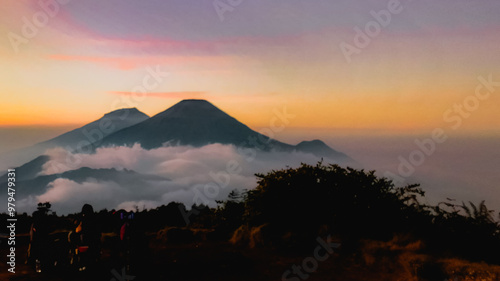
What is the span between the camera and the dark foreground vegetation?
10.6 m

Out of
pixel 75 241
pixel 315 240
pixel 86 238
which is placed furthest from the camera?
pixel 315 240

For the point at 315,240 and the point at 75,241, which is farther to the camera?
the point at 315,240

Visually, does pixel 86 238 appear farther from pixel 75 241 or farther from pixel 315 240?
pixel 315 240

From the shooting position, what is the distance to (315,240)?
520 inches

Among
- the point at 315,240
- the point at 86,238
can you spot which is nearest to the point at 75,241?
the point at 86,238

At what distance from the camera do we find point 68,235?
11.1 metres

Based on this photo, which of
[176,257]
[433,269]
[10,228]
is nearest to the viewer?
[433,269]

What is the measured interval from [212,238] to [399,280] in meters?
7.40

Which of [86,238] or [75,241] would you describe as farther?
[75,241]

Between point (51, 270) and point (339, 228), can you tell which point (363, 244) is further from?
point (51, 270)

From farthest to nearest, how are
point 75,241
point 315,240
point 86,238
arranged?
1. point 315,240
2. point 75,241
3. point 86,238

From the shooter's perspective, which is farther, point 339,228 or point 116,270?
point 339,228

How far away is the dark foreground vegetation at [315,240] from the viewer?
10.6m

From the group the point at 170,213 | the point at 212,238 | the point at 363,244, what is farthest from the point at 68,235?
the point at 170,213
